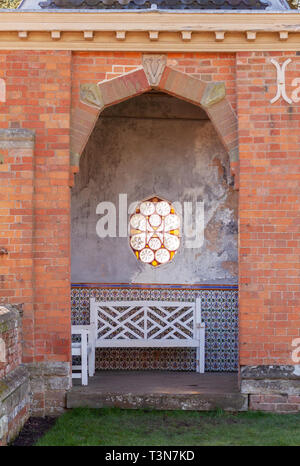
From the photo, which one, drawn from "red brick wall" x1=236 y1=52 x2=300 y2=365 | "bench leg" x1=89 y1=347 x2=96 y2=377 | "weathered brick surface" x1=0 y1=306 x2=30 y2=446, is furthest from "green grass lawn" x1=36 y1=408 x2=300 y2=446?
"bench leg" x1=89 y1=347 x2=96 y2=377

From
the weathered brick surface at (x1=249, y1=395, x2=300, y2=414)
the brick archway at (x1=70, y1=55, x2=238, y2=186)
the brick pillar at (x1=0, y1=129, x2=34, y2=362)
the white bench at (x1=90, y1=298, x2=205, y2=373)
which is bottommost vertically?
the weathered brick surface at (x1=249, y1=395, x2=300, y2=414)

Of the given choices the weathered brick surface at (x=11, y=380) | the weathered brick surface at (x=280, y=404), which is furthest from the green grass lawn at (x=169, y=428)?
the weathered brick surface at (x=11, y=380)

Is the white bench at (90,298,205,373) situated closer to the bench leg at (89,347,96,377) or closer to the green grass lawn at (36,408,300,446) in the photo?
the bench leg at (89,347,96,377)

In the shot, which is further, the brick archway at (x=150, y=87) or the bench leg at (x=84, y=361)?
the bench leg at (x=84, y=361)

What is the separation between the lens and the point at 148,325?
431 inches

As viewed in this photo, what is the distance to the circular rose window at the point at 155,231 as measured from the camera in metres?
11.1

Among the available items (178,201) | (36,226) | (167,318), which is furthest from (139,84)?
(167,318)

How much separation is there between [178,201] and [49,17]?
13.4 ft

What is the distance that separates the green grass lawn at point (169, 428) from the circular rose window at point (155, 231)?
3567mm

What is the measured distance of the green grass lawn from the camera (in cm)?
664

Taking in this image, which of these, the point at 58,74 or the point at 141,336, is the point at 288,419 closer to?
the point at 141,336

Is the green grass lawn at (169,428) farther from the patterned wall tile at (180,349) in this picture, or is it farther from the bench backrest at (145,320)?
the patterned wall tile at (180,349)

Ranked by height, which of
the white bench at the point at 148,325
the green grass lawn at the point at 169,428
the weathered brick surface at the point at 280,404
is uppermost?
the white bench at the point at 148,325

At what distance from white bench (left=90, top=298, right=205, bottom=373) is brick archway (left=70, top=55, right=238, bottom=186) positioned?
115 inches
